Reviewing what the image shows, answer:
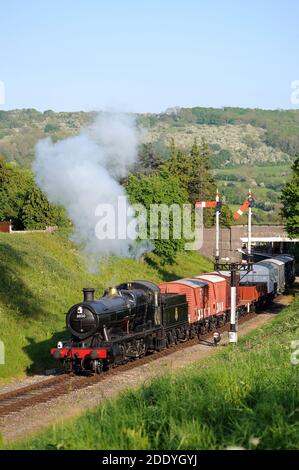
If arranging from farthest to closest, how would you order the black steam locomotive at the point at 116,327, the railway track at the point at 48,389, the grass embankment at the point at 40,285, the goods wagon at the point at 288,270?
the goods wagon at the point at 288,270
the grass embankment at the point at 40,285
the black steam locomotive at the point at 116,327
the railway track at the point at 48,389

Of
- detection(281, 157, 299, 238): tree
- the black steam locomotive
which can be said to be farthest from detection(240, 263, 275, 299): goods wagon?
the black steam locomotive

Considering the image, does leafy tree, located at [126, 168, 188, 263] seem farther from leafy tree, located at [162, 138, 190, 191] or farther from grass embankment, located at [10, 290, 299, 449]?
grass embankment, located at [10, 290, 299, 449]

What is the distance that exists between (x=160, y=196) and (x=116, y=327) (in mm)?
41978

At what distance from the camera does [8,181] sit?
91750 mm

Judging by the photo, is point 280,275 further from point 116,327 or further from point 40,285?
point 116,327

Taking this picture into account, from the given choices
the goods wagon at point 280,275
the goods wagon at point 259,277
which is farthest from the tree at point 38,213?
the goods wagon at point 280,275

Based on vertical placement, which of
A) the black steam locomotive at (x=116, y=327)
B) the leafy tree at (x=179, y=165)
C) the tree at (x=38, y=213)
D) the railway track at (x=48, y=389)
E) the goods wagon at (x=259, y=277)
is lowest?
the goods wagon at (x=259, y=277)

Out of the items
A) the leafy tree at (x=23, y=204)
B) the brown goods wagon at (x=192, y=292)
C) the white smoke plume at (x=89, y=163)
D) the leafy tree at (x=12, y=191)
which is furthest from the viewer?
the leafy tree at (x=12, y=191)

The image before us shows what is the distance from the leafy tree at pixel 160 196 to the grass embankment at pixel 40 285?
221 cm

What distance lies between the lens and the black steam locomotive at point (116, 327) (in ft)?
92.7

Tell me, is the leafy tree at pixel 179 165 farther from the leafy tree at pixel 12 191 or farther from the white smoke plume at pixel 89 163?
the white smoke plume at pixel 89 163

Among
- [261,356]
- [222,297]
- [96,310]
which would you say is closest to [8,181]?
[222,297]

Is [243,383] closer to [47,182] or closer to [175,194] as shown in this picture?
[47,182]
